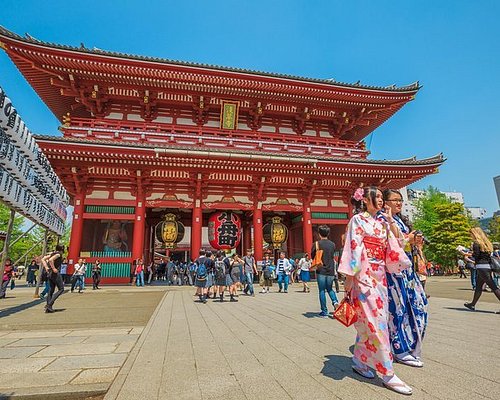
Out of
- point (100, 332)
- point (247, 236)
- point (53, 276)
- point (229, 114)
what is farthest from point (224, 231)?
point (100, 332)

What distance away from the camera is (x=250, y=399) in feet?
6.81

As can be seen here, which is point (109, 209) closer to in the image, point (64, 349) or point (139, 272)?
point (139, 272)

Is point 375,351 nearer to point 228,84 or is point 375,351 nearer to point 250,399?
point 250,399

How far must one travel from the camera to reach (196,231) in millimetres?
14117

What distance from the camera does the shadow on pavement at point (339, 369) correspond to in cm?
245

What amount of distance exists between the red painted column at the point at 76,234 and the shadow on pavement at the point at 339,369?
42.2 feet

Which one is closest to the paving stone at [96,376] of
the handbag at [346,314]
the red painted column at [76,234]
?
the handbag at [346,314]

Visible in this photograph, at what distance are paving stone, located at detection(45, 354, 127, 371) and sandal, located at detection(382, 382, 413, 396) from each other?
2594 mm

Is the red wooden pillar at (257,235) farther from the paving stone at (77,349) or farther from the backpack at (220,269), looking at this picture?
the paving stone at (77,349)

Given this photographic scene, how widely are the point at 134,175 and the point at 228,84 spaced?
6.81 meters

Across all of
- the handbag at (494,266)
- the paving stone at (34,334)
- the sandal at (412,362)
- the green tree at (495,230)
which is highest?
the green tree at (495,230)

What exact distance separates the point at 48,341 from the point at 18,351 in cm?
53

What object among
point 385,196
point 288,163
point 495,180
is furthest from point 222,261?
point 495,180

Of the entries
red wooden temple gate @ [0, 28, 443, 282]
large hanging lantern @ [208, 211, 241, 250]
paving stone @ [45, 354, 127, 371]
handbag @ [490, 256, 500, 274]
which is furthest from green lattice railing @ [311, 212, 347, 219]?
paving stone @ [45, 354, 127, 371]
